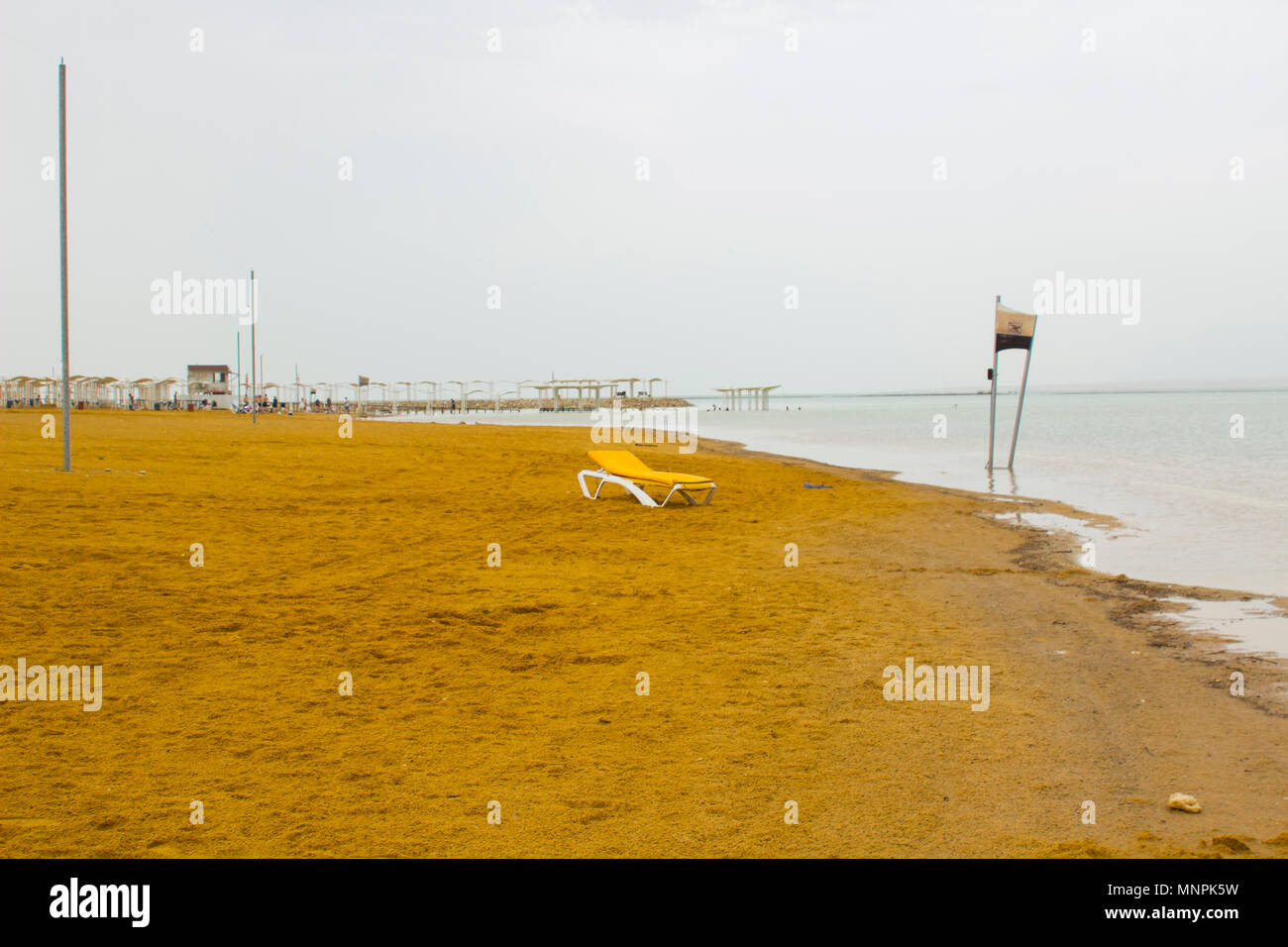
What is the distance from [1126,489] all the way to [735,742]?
15263mm

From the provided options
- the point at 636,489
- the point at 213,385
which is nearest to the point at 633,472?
the point at 636,489

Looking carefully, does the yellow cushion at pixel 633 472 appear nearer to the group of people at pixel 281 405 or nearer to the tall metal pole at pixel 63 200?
the tall metal pole at pixel 63 200

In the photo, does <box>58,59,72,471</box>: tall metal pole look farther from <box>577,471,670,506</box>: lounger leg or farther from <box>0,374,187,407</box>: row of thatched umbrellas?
<box>0,374,187,407</box>: row of thatched umbrellas

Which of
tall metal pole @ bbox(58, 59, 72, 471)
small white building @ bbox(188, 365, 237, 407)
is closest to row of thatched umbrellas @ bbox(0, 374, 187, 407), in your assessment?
small white building @ bbox(188, 365, 237, 407)

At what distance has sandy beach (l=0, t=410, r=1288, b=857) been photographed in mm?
3139

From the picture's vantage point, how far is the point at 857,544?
9656 millimetres

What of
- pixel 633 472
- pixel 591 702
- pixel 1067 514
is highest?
pixel 633 472

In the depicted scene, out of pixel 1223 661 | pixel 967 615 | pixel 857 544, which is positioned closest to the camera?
pixel 1223 661

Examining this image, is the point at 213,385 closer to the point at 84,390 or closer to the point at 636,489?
A: the point at 84,390

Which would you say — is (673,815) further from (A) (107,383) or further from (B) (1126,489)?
(A) (107,383)

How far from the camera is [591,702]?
14.8 ft

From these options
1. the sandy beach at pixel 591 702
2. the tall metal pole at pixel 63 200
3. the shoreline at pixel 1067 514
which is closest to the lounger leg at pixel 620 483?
the sandy beach at pixel 591 702

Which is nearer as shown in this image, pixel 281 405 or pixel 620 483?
pixel 620 483
